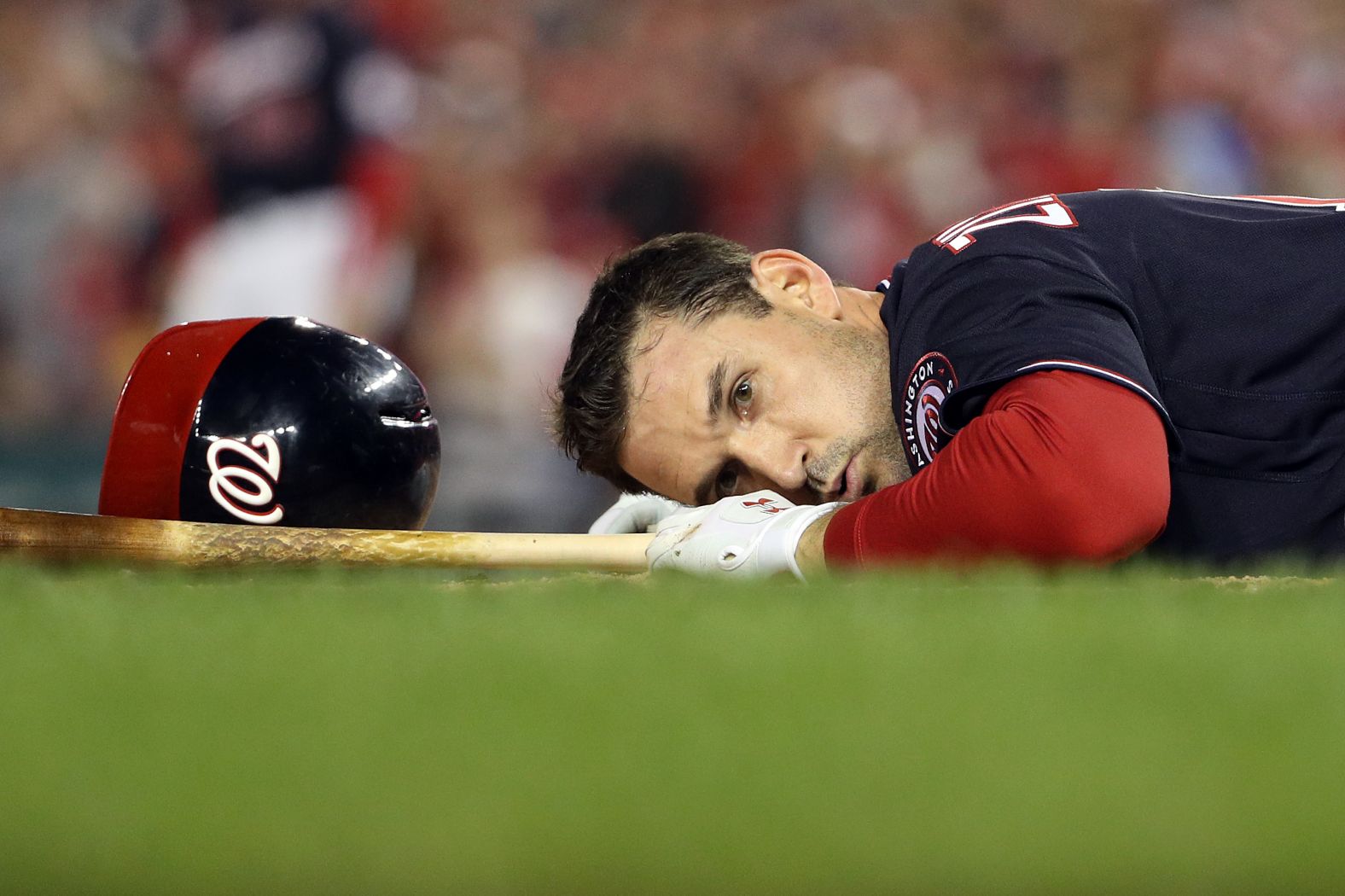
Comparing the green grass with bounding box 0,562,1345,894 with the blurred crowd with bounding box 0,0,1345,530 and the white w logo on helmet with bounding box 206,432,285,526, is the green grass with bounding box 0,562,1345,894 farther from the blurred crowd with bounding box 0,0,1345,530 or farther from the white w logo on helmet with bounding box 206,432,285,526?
the blurred crowd with bounding box 0,0,1345,530

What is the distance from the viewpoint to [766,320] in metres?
1.65

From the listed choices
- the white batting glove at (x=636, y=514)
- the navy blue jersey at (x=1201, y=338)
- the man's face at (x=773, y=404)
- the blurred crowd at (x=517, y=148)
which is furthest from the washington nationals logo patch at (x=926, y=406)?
the blurred crowd at (x=517, y=148)

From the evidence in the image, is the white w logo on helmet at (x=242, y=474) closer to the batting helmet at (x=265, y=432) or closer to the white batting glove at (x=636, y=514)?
the batting helmet at (x=265, y=432)

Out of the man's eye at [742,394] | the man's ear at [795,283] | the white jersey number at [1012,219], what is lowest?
the man's eye at [742,394]

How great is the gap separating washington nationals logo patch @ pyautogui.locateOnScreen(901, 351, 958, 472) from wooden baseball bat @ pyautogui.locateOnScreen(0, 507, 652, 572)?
13.4 inches

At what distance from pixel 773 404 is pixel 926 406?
235 mm

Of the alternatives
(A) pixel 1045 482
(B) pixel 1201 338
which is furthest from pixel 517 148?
(A) pixel 1045 482

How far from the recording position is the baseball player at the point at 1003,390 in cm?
125

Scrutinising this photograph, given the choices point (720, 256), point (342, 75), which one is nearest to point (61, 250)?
point (342, 75)

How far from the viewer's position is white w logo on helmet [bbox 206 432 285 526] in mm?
1607

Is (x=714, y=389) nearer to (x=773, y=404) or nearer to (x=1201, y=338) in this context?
(x=773, y=404)

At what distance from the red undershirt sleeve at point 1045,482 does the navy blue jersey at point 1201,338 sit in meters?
0.10

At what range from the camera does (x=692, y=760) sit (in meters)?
0.72

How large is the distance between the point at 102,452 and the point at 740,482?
108 inches
